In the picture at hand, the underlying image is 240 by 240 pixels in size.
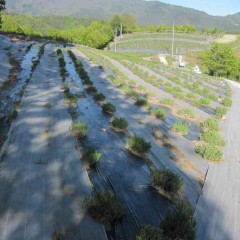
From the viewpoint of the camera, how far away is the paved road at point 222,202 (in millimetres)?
7594

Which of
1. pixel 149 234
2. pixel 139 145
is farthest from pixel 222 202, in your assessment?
pixel 139 145

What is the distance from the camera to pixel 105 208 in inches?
298

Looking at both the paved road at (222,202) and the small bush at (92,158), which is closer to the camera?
the paved road at (222,202)

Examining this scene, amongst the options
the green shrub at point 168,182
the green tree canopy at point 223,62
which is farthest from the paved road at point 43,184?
the green tree canopy at point 223,62

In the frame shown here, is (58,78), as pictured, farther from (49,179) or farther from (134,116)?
(49,179)

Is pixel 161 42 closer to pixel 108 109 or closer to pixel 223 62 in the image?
pixel 223 62

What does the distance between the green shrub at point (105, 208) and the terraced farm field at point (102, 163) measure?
28 millimetres

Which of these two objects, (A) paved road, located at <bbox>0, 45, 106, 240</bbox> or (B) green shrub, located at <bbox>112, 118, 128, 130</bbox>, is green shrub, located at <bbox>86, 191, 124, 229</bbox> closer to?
(A) paved road, located at <bbox>0, 45, 106, 240</bbox>

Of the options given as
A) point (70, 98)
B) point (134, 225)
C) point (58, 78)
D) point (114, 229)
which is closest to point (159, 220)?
point (134, 225)

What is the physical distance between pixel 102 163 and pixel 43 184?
2289 mm

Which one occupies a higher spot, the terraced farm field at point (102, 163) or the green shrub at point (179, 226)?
the green shrub at point (179, 226)

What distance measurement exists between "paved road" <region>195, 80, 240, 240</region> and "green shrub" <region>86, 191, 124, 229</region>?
73.0 inches

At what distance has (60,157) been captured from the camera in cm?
1045

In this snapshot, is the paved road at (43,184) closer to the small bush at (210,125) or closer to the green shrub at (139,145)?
the green shrub at (139,145)
